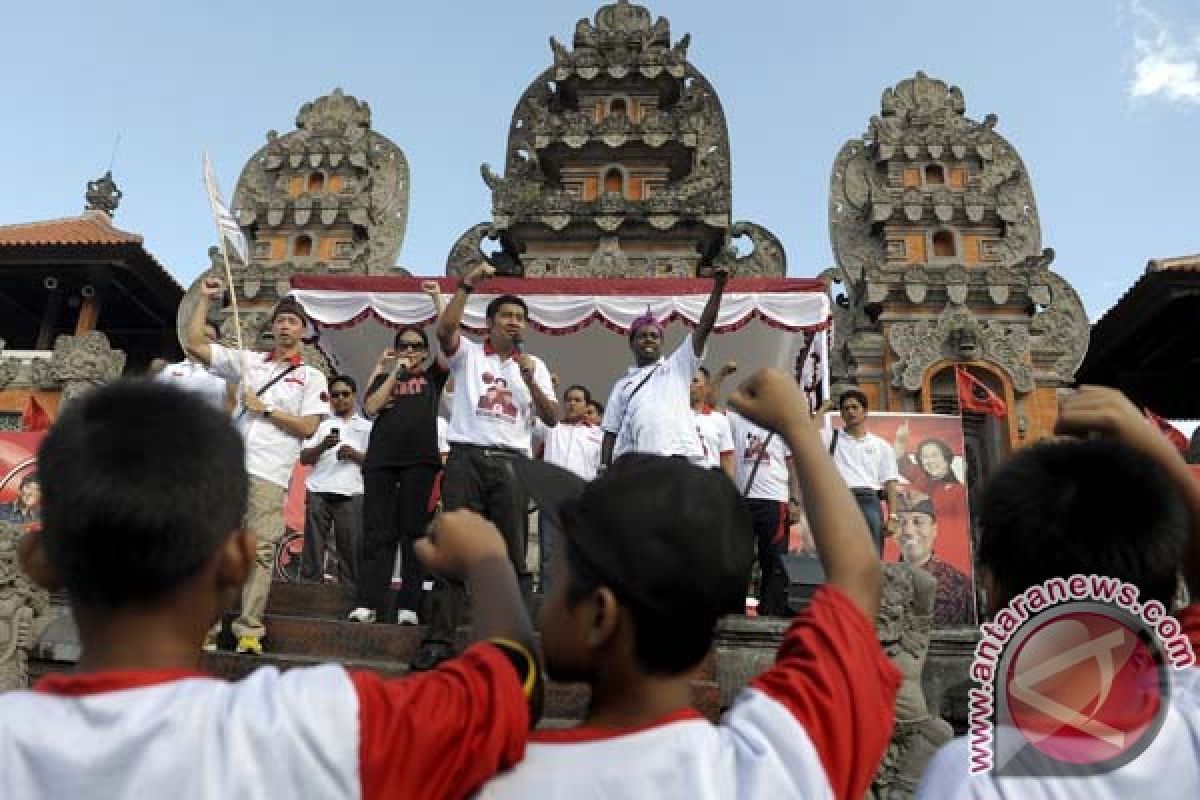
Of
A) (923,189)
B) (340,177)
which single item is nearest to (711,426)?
(923,189)

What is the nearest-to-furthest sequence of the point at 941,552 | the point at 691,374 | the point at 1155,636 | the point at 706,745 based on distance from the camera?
the point at 706,745 → the point at 1155,636 → the point at 691,374 → the point at 941,552

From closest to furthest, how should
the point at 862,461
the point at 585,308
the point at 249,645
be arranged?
the point at 249,645, the point at 862,461, the point at 585,308

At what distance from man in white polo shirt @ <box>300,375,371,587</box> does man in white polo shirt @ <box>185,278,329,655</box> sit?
1.17 metres

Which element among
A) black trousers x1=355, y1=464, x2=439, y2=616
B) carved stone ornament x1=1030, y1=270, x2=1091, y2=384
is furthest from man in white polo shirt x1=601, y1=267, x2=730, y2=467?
carved stone ornament x1=1030, y1=270, x2=1091, y2=384

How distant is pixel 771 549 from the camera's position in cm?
511

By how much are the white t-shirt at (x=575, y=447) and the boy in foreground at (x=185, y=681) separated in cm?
446

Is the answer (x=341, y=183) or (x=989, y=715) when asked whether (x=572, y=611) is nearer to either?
(x=989, y=715)

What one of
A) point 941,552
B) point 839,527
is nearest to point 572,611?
point 839,527

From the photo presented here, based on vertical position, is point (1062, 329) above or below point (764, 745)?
above

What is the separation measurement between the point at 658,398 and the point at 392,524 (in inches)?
60.2

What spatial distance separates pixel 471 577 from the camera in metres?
1.16

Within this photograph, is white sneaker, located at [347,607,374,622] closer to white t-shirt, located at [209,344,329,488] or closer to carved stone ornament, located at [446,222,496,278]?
white t-shirt, located at [209,344,329,488]

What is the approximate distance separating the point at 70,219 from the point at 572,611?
63.9 feet

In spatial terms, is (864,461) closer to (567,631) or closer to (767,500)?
(767,500)
